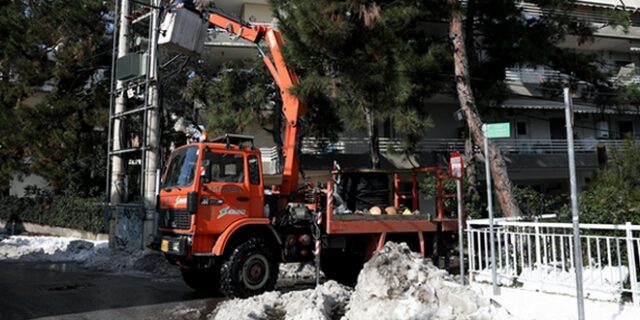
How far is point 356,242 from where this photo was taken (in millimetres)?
10188

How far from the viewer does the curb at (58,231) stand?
63.2ft

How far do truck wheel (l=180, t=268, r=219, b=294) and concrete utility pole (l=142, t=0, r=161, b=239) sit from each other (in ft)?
16.6

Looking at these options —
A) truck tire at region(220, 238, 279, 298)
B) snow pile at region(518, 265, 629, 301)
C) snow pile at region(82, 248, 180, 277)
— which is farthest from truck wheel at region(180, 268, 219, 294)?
snow pile at region(518, 265, 629, 301)

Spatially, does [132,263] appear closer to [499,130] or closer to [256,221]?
[256,221]

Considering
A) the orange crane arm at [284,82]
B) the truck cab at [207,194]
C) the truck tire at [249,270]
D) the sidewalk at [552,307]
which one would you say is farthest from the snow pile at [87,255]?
the sidewalk at [552,307]

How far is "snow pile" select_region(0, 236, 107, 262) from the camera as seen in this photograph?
51.3 feet

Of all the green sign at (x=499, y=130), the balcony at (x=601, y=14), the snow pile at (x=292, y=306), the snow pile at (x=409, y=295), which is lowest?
the snow pile at (x=292, y=306)

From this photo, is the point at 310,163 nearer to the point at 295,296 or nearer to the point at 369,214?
the point at 369,214

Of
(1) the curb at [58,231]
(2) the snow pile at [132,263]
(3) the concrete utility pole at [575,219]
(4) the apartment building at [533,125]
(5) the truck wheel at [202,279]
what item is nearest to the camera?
(3) the concrete utility pole at [575,219]

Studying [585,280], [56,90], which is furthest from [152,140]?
[585,280]

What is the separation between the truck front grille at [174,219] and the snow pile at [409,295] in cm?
337

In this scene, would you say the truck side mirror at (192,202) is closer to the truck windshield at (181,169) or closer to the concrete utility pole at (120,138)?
the truck windshield at (181,169)

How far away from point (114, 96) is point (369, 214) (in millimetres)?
11197

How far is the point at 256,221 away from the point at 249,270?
0.87 m
